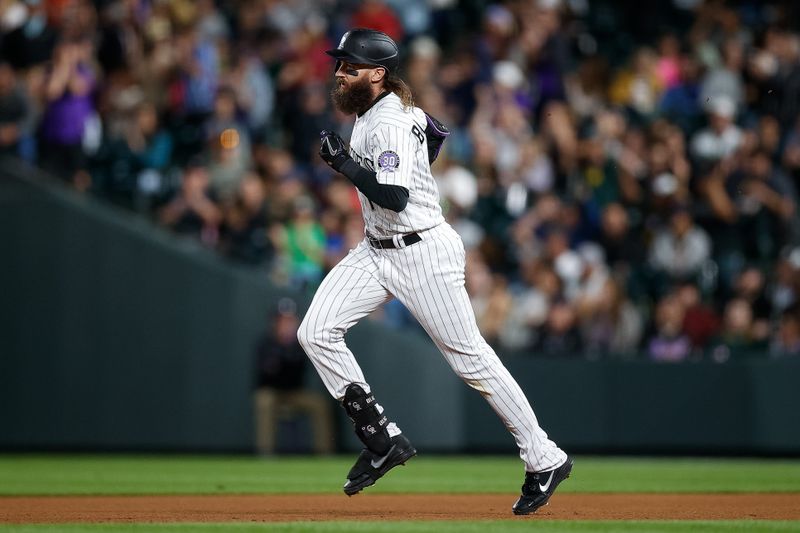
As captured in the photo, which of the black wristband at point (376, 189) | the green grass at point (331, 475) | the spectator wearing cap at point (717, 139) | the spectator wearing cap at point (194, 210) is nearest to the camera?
the black wristband at point (376, 189)

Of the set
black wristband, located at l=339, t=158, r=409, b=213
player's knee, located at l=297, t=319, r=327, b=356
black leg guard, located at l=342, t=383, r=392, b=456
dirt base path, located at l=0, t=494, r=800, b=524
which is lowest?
dirt base path, located at l=0, t=494, r=800, b=524

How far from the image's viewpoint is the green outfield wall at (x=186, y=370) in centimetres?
1329

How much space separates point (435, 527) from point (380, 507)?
1.54m

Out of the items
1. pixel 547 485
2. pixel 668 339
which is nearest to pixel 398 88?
pixel 547 485

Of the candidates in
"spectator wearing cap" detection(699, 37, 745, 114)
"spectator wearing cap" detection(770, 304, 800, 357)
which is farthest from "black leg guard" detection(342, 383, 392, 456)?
"spectator wearing cap" detection(699, 37, 745, 114)

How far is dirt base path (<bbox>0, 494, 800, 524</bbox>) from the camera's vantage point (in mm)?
6629

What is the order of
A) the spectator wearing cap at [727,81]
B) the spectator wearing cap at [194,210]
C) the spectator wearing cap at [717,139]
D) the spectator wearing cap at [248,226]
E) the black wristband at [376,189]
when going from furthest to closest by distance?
1. the spectator wearing cap at [727,81]
2. the spectator wearing cap at [717,139]
3. the spectator wearing cap at [248,226]
4. the spectator wearing cap at [194,210]
5. the black wristband at [376,189]

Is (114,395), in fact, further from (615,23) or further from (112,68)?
(615,23)

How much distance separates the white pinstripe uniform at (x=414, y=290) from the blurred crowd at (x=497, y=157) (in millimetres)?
6654

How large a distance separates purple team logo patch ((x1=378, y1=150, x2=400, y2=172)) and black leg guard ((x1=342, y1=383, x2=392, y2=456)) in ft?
3.55

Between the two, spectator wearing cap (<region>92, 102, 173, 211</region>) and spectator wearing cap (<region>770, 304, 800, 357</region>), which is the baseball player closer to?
spectator wearing cap (<region>92, 102, 173, 211</region>)

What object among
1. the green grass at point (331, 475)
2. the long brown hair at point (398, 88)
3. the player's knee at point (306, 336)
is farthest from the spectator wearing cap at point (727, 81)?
the player's knee at point (306, 336)

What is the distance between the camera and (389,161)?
6.34m

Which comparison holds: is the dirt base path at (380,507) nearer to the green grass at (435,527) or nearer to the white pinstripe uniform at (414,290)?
the green grass at (435,527)
